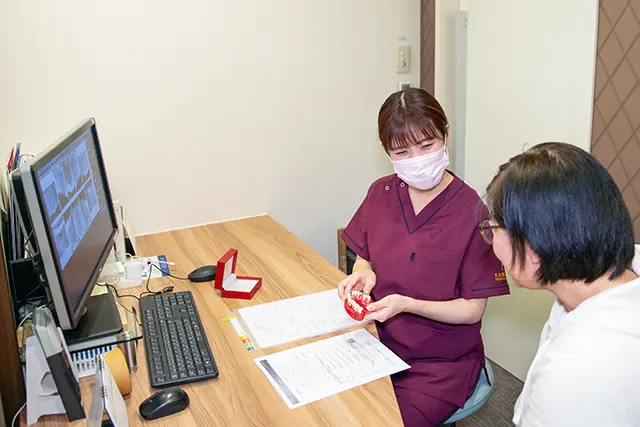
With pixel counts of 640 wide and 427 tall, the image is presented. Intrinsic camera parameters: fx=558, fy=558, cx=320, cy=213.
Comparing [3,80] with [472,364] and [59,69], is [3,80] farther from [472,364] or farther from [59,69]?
[472,364]

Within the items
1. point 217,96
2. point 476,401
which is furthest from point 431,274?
point 217,96

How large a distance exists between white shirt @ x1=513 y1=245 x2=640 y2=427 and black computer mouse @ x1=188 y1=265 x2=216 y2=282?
107cm

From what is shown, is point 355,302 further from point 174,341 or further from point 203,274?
point 203,274

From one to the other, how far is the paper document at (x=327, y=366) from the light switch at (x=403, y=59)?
1.56m

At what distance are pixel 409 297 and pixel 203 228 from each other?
1106 mm

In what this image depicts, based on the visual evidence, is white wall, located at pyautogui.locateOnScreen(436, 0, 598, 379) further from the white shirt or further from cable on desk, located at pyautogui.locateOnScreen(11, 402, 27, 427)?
cable on desk, located at pyautogui.locateOnScreen(11, 402, 27, 427)

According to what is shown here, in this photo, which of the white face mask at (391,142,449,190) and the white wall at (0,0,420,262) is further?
the white wall at (0,0,420,262)

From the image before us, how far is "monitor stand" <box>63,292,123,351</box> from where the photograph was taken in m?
1.19

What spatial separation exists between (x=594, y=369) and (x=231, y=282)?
1.07 metres

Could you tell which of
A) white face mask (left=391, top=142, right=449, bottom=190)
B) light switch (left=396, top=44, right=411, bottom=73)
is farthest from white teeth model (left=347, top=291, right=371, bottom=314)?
light switch (left=396, top=44, right=411, bottom=73)

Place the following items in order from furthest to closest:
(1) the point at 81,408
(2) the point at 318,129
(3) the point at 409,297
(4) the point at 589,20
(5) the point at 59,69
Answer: (2) the point at 318,129 → (5) the point at 59,69 → (4) the point at 589,20 → (3) the point at 409,297 → (1) the point at 81,408

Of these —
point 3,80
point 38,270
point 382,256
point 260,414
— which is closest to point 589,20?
point 382,256

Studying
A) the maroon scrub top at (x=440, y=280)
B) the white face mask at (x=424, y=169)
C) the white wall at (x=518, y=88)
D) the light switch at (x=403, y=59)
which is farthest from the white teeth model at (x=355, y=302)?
the light switch at (x=403, y=59)

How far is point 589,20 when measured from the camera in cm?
183
